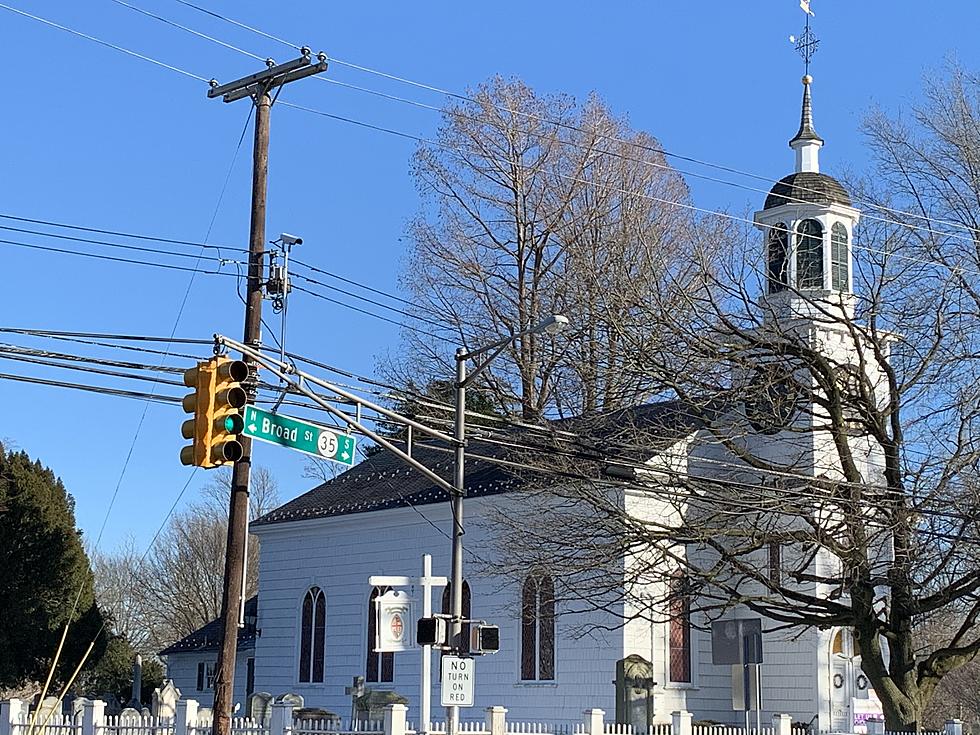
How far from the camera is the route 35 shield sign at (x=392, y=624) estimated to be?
1942 cm

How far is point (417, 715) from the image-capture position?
117 ft

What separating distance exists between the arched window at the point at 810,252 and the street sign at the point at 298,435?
61.3 ft

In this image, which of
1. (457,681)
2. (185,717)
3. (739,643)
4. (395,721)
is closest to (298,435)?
(457,681)

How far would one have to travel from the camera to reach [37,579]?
39469 mm

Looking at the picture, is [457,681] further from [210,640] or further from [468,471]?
[210,640]

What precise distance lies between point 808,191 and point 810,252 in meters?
1.61

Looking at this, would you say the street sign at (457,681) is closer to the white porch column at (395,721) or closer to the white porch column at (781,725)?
the white porch column at (395,721)

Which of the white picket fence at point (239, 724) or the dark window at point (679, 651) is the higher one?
the dark window at point (679, 651)

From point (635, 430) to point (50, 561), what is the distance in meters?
20.2

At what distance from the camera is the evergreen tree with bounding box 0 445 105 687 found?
127ft

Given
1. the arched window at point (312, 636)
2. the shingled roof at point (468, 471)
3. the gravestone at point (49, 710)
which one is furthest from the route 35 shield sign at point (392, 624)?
the arched window at point (312, 636)

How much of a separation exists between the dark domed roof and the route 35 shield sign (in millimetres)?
19305

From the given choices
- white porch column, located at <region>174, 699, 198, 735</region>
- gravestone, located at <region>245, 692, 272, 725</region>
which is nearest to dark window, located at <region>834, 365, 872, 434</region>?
white porch column, located at <region>174, 699, 198, 735</region>

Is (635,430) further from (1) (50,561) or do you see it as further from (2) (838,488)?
(1) (50,561)
